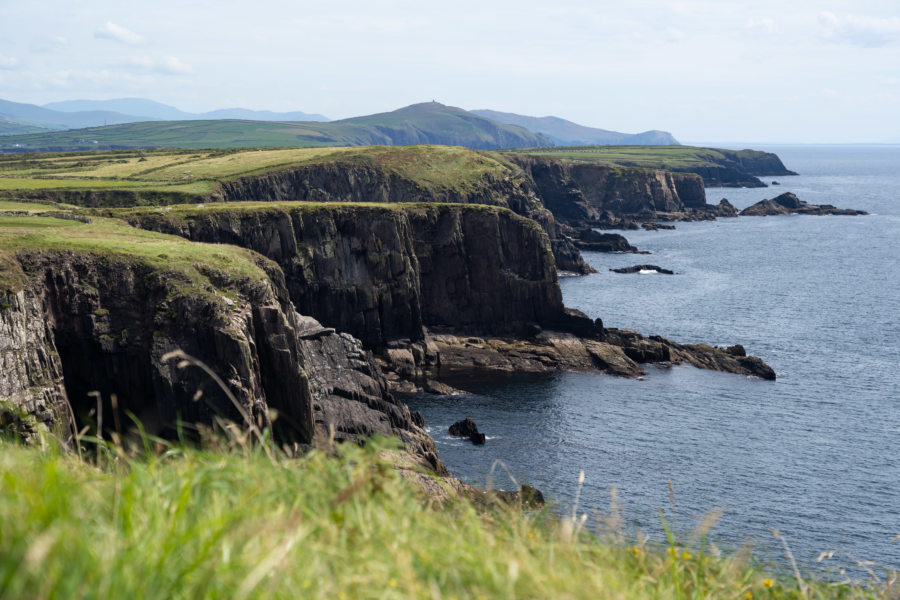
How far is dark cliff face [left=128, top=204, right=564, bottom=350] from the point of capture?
7969 centimetres

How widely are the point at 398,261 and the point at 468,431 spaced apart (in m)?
29.4

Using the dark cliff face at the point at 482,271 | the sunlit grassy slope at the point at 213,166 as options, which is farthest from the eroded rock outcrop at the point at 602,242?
the dark cliff face at the point at 482,271

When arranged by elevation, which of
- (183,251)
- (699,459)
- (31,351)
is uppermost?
(183,251)

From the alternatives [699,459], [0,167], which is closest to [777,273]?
[699,459]

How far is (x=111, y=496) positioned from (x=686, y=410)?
68.3 metres

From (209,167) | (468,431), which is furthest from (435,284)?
(209,167)

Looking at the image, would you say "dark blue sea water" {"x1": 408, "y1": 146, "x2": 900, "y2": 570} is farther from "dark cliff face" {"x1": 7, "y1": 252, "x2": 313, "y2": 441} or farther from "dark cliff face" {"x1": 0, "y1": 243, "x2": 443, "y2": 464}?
"dark cliff face" {"x1": 7, "y1": 252, "x2": 313, "y2": 441}

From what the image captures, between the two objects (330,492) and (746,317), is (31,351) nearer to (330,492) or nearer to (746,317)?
(330,492)

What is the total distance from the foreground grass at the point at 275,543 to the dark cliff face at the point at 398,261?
2685 inches

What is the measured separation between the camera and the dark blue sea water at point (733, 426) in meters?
49.8

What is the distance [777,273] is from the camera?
463ft

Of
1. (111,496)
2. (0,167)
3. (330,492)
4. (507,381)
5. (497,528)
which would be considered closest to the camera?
(111,496)

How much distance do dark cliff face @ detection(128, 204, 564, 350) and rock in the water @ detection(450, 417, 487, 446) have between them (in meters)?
21.7

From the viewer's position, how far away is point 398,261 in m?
86.6
